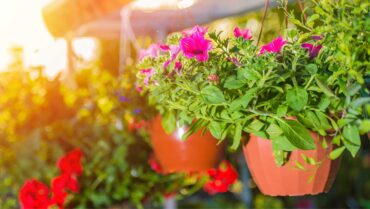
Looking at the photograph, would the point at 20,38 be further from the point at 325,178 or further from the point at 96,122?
the point at 325,178

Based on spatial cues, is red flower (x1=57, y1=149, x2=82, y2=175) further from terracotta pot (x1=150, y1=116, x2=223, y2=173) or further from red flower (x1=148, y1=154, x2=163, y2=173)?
terracotta pot (x1=150, y1=116, x2=223, y2=173)

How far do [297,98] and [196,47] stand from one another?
0.23m

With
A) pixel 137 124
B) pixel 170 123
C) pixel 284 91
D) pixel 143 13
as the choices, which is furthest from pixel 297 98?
pixel 143 13

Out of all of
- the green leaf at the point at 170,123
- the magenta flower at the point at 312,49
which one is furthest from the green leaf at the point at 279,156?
the green leaf at the point at 170,123

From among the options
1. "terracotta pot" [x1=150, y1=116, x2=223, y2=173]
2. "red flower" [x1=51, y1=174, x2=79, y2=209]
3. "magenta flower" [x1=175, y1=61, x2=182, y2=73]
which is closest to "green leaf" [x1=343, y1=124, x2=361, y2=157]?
"magenta flower" [x1=175, y1=61, x2=182, y2=73]

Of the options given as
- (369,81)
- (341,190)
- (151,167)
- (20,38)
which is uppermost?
(369,81)

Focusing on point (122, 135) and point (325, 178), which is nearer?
point (325, 178)

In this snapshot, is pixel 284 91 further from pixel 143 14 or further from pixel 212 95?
pixel 143 14

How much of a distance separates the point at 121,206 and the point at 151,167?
23 cm

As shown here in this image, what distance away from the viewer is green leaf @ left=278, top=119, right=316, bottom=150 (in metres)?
1.13

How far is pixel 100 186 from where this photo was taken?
2.40m

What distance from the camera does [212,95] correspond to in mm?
1197

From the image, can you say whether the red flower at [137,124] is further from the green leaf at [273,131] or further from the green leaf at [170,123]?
the green leaf at [273,131]

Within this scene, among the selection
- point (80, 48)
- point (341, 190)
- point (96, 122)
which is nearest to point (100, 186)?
point (96, 122)
